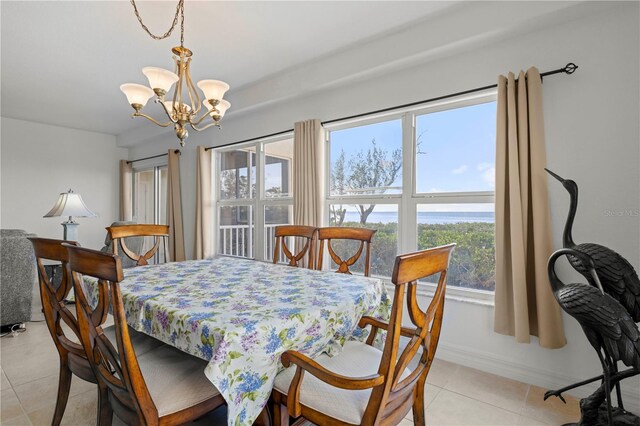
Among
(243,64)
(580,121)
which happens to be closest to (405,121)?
(580,121)

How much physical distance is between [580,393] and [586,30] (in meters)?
2.24

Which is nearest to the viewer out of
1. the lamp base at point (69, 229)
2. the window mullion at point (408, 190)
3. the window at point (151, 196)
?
the window mullion at point (408, 190)

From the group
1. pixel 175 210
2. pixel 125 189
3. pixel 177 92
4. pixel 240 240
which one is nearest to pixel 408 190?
pixel 177 92

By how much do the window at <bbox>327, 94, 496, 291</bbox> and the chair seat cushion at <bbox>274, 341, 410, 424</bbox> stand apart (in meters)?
1.47

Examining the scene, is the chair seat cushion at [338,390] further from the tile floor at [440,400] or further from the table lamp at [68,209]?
the table lamp at [68,209]

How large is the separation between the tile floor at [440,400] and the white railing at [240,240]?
2219 millimetres

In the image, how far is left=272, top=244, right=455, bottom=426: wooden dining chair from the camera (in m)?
0.97

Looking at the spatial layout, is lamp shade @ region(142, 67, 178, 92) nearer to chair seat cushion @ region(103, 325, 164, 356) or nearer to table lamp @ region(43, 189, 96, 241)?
chair seat cushion @ region(103, 325, 164, 356)

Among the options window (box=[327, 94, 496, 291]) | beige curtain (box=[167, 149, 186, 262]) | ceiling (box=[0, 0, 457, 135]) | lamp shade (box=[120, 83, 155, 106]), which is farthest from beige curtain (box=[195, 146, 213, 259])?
lamp shade (box=[120, 83, 155, 106])

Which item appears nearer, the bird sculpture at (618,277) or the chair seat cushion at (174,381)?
the chair seat cushion at (174,381)

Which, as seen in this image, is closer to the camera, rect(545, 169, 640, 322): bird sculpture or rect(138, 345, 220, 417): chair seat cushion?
rect(138, 345, 220, 417): chair seat cushion

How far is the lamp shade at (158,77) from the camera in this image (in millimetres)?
1857

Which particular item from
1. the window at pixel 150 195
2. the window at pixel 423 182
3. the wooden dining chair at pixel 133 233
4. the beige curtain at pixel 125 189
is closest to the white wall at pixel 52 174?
the beige curtain at pixel 125 189

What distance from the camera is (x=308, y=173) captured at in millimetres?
3246
